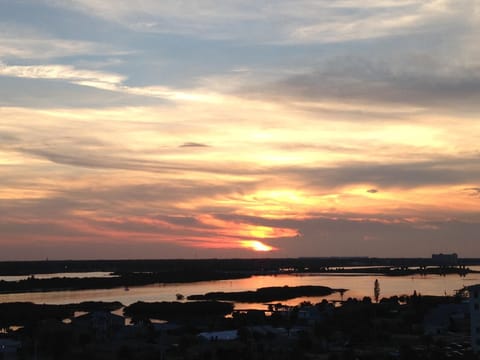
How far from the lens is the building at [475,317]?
2388cm

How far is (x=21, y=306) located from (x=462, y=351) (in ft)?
85.3

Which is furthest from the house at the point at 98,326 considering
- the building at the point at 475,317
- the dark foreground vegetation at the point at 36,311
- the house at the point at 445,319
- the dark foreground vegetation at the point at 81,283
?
the dark foreground vegetation at the point at 81,283

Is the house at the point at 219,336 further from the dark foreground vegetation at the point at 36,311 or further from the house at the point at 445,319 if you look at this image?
the dark foreground vegetation at the point at 36,311

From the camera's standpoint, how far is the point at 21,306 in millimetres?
39438

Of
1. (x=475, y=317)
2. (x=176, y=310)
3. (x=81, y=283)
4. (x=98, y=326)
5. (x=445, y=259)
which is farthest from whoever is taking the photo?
(x=445, y=259)

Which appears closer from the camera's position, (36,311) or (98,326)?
(98,326)

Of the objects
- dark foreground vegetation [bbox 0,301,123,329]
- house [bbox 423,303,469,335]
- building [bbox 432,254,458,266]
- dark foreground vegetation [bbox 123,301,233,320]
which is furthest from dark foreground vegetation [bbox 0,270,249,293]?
building [bbox 432,254,458,266]

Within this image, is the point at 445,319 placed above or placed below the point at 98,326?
above

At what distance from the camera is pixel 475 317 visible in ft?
79.7

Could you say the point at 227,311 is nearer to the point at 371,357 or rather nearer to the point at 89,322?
the point at 89,322

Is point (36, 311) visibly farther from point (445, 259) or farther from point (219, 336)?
point (445, 259)

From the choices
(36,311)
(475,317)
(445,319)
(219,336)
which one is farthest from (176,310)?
(475,317)

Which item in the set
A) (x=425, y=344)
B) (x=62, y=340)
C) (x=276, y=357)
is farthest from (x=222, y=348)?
(x=425, y=344)

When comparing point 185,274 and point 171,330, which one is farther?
point 185,274
